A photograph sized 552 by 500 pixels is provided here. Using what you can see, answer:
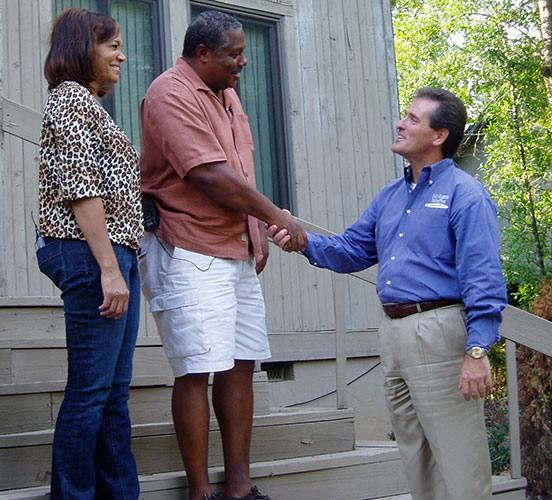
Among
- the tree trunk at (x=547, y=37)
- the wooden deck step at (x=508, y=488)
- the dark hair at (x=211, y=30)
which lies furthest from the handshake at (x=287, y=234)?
the tree trunk at (x=547, y=37)

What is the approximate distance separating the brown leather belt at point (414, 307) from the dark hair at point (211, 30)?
1.18 meters

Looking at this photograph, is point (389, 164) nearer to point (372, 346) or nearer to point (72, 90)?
point (372, 346)

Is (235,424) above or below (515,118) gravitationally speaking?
below

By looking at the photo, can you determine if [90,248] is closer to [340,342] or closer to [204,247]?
[204,247]

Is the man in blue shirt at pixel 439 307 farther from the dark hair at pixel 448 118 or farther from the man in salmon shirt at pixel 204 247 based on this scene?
the man in salmon shirt at pixel 204 247

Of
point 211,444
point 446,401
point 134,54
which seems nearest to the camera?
point 446,401

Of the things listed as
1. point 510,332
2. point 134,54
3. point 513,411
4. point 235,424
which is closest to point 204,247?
point 235,424

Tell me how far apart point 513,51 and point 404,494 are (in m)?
11.6

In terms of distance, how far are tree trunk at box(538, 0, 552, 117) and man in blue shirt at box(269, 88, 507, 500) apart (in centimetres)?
988

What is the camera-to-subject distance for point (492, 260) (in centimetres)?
283

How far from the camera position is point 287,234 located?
3277 mm

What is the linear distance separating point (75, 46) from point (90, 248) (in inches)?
27.5

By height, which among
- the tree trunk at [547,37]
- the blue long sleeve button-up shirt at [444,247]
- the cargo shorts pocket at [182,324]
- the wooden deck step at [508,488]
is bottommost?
the wooden deck step at [508,488]

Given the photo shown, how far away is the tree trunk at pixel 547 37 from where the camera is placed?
40.0ft
